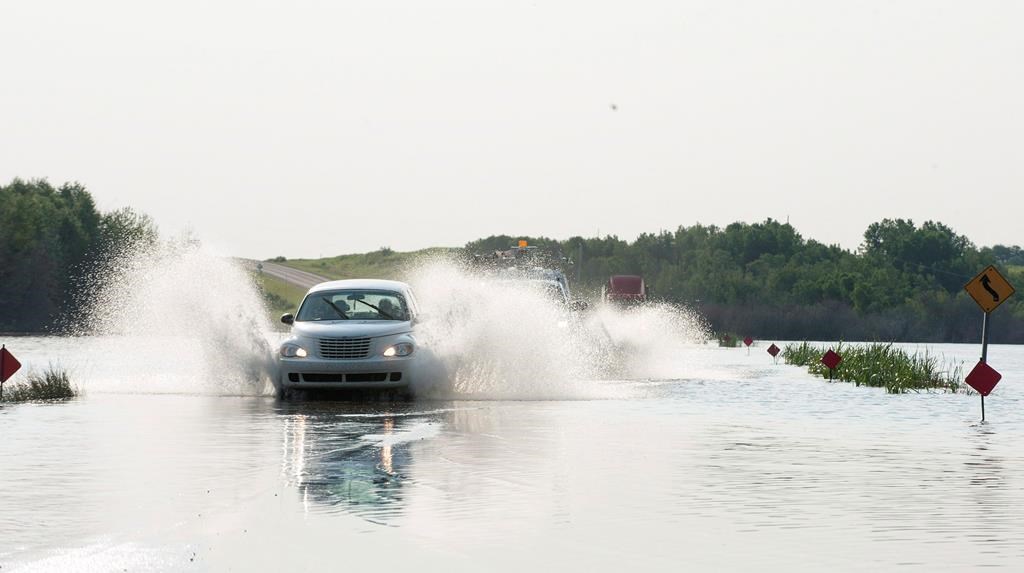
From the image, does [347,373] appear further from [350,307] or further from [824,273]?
[824,273]

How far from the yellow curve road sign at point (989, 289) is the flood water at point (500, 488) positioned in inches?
71.0

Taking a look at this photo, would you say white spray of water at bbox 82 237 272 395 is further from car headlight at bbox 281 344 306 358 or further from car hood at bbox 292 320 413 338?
car headlight at bbox 281 344 306 358

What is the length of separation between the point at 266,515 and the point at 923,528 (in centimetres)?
469

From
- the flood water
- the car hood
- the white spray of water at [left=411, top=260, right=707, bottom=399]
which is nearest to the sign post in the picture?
the flood water

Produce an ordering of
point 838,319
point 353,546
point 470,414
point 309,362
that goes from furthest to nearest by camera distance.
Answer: point 838,319 < point 309,362 < point 470,414 < point 353,546

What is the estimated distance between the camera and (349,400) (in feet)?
92.4

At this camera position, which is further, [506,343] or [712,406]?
[506,343]

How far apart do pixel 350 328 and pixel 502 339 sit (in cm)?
537

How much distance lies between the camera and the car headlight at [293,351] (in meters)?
27.1

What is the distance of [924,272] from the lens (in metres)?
168

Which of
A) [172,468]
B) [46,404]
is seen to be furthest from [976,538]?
[46,404]

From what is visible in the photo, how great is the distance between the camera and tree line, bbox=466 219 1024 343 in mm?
116938

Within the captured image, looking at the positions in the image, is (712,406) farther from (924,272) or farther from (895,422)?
(924,272)

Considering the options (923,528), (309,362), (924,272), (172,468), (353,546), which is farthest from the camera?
(924,272)
